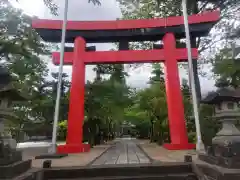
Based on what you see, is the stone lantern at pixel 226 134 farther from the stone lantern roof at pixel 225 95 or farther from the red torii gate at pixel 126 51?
the red torii gate at pixel 126 51

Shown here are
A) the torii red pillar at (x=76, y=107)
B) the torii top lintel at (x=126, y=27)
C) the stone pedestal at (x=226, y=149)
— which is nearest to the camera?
the stone pedestal at (x=226, y=149)

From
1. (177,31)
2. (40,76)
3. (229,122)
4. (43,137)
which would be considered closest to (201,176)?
(229,122)

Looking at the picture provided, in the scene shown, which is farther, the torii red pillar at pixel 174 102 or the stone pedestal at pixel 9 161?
the torii red pillar at pixel 174 102

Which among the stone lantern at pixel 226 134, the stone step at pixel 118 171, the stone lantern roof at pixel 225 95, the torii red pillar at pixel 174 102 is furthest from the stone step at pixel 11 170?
the torii red pillar at pixel 174 102

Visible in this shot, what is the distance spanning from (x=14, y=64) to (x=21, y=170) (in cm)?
1019

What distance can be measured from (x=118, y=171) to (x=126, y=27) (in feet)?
27.1

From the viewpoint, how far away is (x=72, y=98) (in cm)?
1164

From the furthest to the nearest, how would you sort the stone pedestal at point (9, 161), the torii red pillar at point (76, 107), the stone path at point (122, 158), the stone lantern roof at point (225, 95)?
the torii red pillar at point (76, 107) → the stone path at point (122, 158) → the stone lantern roof at point (225, 95) → the stone pedestal at point (9, 161)

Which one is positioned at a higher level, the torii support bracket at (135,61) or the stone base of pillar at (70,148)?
the torii support bracket at (135,61)

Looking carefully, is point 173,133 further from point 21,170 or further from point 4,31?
point 4,31

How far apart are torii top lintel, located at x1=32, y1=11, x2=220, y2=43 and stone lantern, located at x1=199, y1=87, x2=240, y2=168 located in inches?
277

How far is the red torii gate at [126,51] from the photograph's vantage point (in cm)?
1156

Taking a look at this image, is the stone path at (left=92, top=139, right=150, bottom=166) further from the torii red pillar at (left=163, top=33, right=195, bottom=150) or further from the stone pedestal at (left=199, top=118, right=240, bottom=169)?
the stone pedestal at (left=199, top=118, right=240, bottom=169)

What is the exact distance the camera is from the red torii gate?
11562 mm
